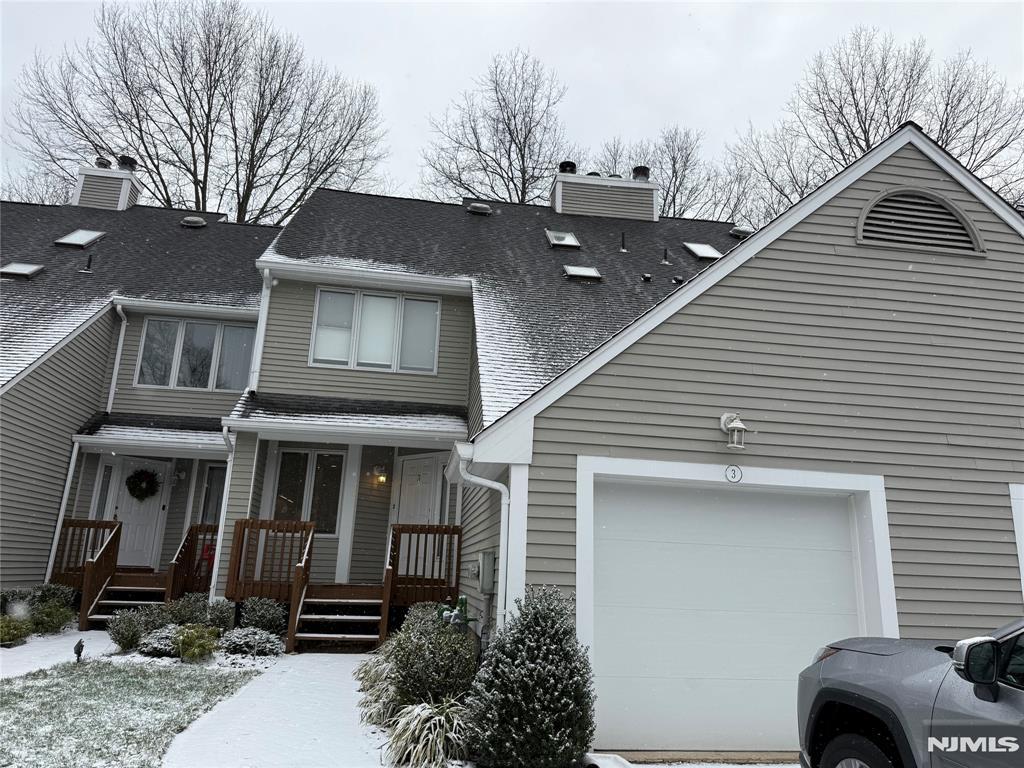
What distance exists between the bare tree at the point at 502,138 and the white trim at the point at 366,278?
548 inches

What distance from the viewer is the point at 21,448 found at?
1121 cm

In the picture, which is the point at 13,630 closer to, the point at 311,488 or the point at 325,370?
the point at 311,488

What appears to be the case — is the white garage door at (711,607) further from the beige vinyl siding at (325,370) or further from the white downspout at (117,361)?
the white downspout at (117,361)

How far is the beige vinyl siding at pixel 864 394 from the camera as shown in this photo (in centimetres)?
596

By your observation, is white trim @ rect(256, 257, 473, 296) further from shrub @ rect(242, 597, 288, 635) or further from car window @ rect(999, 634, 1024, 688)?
car window @ rect(999, 634, 1024, 688)

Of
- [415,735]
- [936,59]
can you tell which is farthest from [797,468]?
[936,59]

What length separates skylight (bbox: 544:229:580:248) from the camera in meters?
13.8

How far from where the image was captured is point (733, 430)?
605 centimetres

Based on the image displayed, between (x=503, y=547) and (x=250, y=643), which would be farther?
(x=250, y=643)

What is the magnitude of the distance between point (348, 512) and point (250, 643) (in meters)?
3.32

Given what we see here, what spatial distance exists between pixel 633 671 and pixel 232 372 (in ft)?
34.0

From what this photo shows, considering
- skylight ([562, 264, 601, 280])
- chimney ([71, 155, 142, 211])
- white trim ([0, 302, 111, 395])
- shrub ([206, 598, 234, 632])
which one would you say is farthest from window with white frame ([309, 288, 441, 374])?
chimney ([71, 155, 142, 211])

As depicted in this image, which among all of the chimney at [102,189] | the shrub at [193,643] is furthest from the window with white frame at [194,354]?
the shrub at [193,643]

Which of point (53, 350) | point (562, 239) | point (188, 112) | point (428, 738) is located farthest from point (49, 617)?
point (188, 112)
